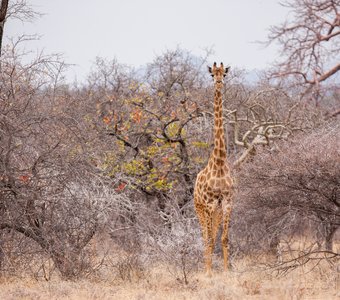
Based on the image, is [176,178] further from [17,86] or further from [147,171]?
[17,86]

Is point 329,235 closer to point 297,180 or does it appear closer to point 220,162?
point 220,162

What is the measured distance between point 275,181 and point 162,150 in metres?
6.90

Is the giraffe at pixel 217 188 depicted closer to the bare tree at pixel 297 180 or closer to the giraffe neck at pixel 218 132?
the giraffe neck at pixel 218 132

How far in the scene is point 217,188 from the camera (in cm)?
1096

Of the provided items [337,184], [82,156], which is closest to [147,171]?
[82,156]

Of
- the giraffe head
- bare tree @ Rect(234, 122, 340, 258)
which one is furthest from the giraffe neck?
bare tree @ Rect(234, 122, 340, 258)

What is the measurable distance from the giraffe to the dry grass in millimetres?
714

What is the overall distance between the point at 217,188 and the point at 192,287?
86.2 inches

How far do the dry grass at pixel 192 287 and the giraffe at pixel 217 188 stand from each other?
0.71m

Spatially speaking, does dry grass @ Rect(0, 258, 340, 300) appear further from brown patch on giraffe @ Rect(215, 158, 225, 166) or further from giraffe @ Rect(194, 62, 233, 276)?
brown patch on giraffe @ Rect(215, 158, 225, 166)

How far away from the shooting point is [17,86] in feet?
31.4

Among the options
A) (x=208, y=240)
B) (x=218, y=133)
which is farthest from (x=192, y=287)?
(x=218, y=133)

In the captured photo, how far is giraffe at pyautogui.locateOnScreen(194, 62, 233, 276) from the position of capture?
1088 centimetres

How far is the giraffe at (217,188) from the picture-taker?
35.7 ft
